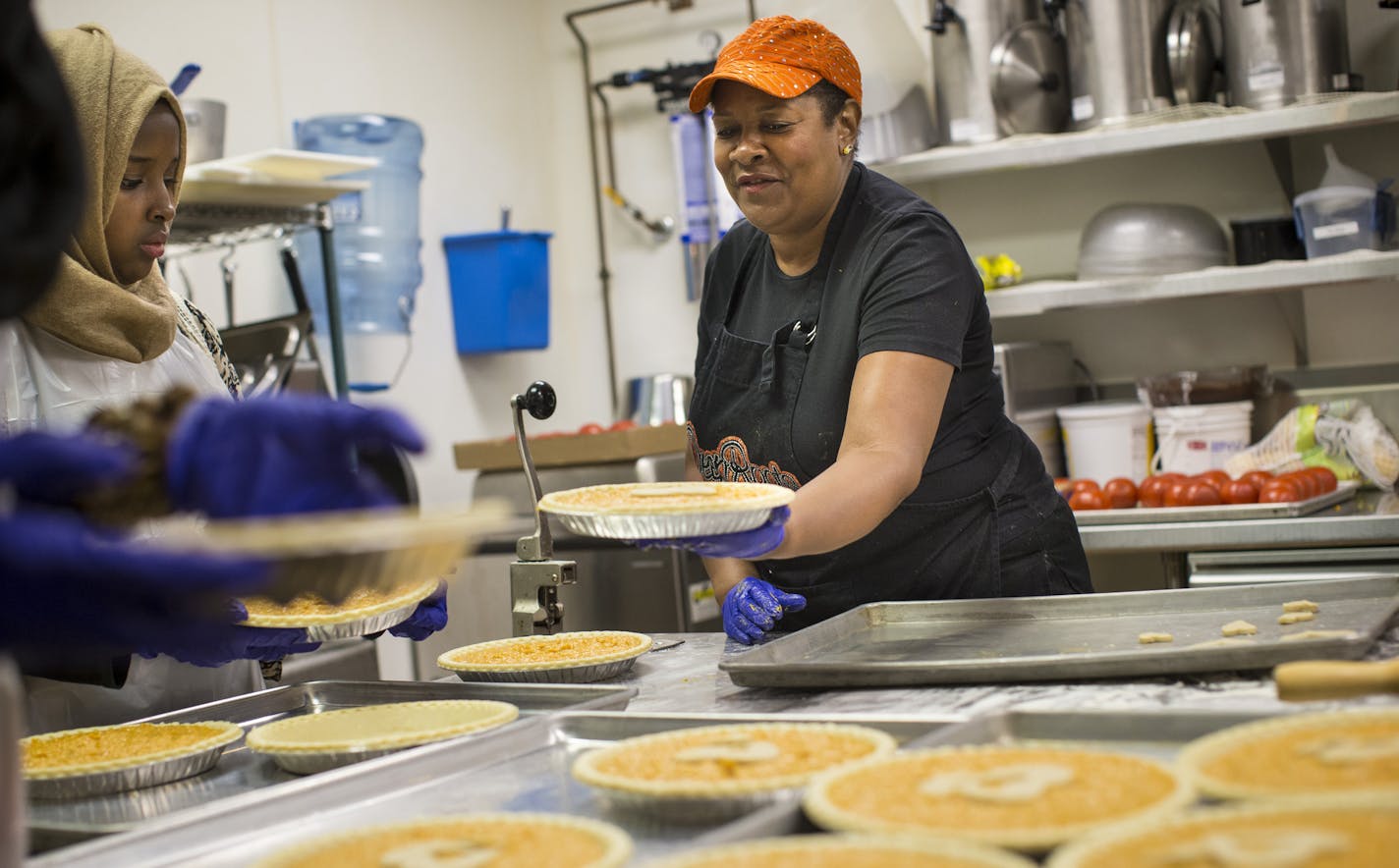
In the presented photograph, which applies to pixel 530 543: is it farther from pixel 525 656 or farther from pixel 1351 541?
pixel 1351 541

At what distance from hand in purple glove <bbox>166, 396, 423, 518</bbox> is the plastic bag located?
309 cm

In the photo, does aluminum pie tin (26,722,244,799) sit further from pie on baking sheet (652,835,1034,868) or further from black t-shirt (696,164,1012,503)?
black t-shirt (696,164,1012,503)

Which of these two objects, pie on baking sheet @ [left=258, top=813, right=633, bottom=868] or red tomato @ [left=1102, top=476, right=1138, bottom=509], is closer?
pie on baking sheet @ [left=258, top=813, right=633, bottom=868]

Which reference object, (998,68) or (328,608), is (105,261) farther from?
(998,68)

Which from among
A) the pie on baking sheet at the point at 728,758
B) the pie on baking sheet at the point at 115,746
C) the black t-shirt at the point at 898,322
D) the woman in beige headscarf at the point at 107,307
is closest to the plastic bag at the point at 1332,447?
the black t-shirt at the point at 898,322

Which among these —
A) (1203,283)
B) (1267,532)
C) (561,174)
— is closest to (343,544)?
(1267,532)

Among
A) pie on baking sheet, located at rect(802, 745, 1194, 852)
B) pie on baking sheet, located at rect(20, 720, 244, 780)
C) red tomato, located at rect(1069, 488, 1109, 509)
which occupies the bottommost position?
red tomato, located at rect(1069, 488, 1109, 509)

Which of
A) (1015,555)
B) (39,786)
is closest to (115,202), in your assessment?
(39,786)

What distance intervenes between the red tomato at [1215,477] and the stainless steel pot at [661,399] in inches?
73.8

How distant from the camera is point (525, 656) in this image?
201cm

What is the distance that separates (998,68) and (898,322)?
2.15 m

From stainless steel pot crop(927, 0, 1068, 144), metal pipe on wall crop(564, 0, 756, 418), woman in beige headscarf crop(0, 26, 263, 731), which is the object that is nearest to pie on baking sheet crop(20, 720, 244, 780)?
woman in beige headscarf crop(0, 26, 263, 731)

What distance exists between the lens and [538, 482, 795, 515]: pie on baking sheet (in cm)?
156

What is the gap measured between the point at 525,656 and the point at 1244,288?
2419 millimetres
